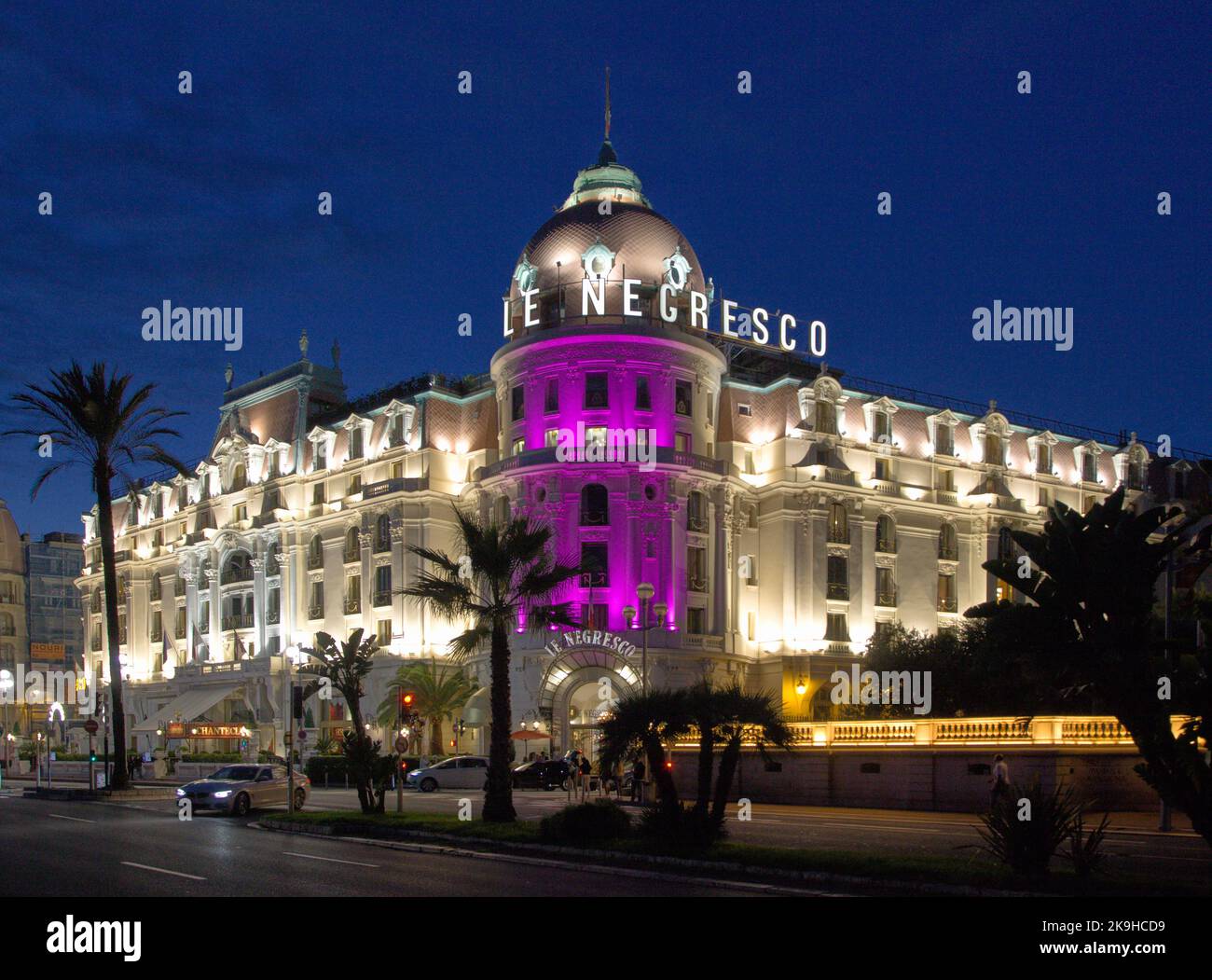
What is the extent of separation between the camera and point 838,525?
69125 millimetres

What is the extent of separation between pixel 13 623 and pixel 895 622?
84.8m

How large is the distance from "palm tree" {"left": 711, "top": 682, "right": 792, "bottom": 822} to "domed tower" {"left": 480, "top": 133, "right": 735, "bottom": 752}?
36.9 meters

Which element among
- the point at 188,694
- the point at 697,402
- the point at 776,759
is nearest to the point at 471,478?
the point at 697,402

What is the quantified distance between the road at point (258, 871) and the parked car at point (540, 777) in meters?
25.8

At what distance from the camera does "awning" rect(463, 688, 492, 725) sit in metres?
67.0

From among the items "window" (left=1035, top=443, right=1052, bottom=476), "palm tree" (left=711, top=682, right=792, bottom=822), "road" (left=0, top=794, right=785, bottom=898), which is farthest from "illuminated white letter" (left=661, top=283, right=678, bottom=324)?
"palm tree" (left=711, top=682, right=792, bottom=822)

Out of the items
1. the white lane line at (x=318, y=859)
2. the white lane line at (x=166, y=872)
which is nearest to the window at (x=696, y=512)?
the white lane line at (x=318, y=859)

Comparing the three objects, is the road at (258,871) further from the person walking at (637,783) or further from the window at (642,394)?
the window at (642,394)

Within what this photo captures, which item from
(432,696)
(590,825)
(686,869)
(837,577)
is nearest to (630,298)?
(837,577)

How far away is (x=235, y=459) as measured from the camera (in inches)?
3386

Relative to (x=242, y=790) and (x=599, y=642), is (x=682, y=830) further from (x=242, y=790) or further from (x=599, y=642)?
(x=599, y=642)

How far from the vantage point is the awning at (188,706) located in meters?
78.8

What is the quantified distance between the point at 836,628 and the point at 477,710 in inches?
743

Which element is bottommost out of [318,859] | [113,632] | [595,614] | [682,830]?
[318,859]
